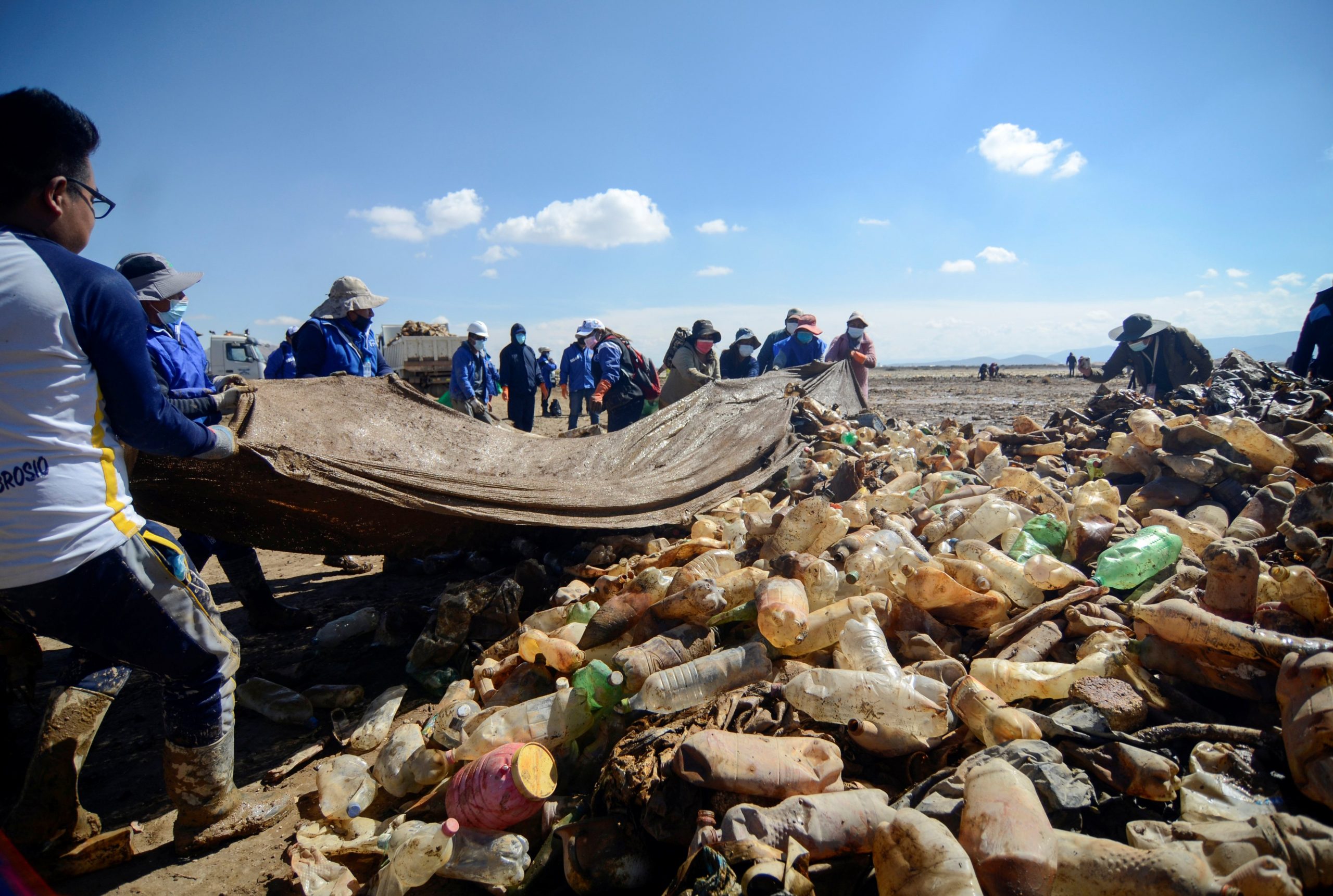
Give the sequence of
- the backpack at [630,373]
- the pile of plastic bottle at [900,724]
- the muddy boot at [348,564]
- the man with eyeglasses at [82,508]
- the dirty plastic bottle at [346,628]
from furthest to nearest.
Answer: the backpack at [630,373], the muddy boot at [348,564], the dirty plastic bottle at [346,628], the man with eyeglasses at [82,508], the pile of plastic bottle at [900,724]

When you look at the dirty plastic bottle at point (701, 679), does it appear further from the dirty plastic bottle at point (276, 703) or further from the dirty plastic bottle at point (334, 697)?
the dirty plastic bottle at point (276, 703)

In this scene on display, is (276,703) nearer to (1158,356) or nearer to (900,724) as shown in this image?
(900,724)

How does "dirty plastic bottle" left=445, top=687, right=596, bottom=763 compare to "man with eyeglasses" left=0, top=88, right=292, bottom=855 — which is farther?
"dirty plastic bottle" left=445, top=687, right=596, bottom=763

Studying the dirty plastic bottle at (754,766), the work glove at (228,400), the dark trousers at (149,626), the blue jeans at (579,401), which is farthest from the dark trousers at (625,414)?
the dirty plastic bottle at (754,766)

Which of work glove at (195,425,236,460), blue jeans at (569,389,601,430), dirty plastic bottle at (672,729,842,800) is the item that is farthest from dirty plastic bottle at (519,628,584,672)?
blue jeans at (569,389,601,430)

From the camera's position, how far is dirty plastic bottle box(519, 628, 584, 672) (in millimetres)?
2600

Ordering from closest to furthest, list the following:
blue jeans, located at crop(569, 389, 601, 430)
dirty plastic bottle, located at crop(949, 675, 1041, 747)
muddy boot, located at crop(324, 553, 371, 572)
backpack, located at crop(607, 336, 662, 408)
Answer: dirty plastic bottle, located at crop(949, 675, 1041, 747), muddy boot, located at crop(324, 553, 371, 572), backpack, located at crop(607, 336, 662, 408), blue jeans, located at crop(569, 389, 601, 430)

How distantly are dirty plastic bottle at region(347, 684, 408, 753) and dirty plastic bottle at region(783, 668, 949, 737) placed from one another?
1.86 m

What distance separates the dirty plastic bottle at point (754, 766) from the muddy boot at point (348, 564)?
4.25 meters

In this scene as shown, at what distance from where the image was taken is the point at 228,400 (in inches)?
121

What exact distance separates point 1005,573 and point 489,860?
7.97ft

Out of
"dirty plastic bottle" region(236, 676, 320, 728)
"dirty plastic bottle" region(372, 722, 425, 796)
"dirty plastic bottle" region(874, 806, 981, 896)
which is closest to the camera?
"dirty plastic bottle" region(874, 806, 981, 896)

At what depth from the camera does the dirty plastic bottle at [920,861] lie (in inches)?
48.3

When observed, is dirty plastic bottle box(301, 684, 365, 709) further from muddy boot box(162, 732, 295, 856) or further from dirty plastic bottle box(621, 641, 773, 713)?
dirty plastic bottle box(621, 641, 773, 713)
